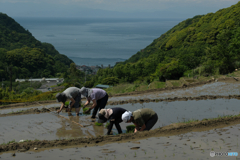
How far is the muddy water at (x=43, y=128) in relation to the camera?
8750 mm

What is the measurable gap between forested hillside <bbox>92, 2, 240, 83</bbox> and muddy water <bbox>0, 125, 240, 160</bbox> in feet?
60.3

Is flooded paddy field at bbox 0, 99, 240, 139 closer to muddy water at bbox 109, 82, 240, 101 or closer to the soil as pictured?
the soil

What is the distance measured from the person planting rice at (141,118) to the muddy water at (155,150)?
51 cm

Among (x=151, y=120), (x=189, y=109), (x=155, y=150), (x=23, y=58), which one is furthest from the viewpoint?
(x=23, y=58)

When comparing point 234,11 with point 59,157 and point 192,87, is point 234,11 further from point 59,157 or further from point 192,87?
point 59,157

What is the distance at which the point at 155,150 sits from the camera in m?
6.84

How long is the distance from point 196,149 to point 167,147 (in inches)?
31.2

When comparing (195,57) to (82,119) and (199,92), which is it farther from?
(82,119)

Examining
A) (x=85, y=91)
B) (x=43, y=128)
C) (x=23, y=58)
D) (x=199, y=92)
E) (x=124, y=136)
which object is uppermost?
(x=23, y=58)

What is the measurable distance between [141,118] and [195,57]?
98.3 feet

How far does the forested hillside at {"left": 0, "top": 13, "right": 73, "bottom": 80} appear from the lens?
9719 cm

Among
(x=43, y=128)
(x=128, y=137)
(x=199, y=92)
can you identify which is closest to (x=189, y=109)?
(x=199, y=92)

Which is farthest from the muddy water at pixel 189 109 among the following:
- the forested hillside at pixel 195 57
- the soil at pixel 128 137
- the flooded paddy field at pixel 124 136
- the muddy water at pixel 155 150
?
the forested hillside at pixel 195 57

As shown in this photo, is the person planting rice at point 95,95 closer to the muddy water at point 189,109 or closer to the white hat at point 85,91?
the white hat at point 85,91
